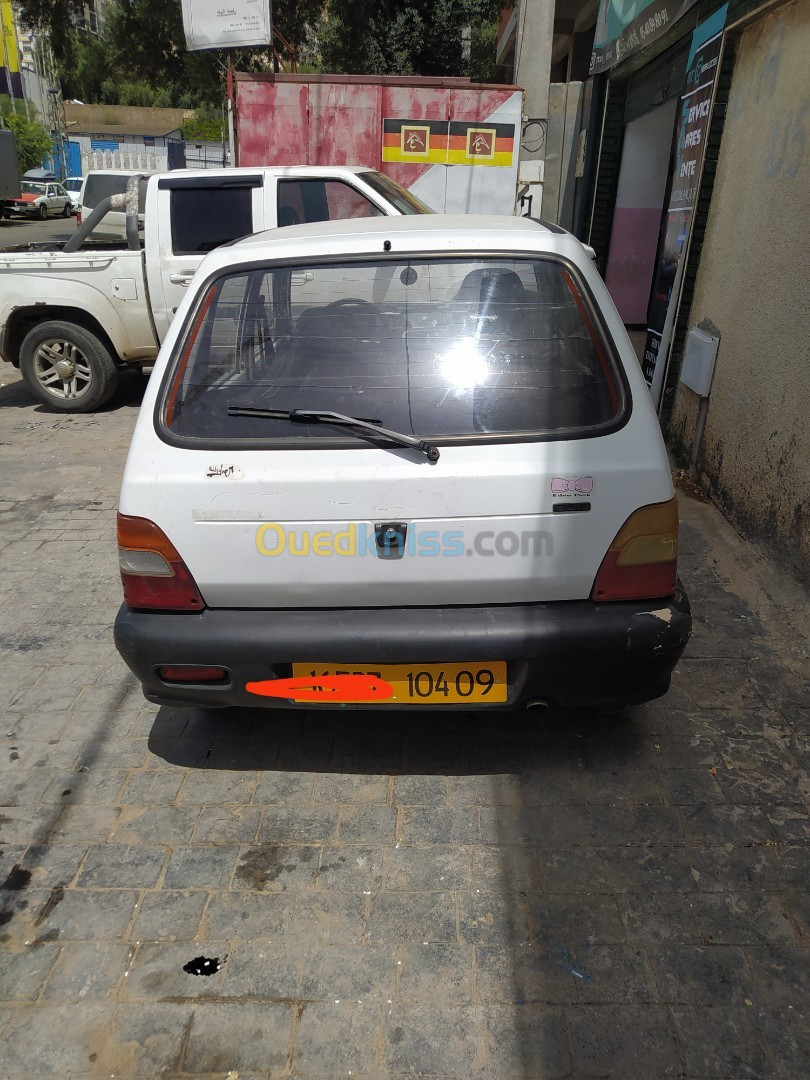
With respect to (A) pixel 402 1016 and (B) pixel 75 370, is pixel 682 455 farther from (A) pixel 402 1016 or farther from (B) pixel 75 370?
(B) pixel 75 370

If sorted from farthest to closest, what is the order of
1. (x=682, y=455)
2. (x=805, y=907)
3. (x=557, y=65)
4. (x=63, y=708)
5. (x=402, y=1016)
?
(x=557, y=65), (x=682, y=455), (x=63, y=708), (x=805, y=907), (x=402, y=1016)

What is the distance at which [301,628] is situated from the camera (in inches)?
103

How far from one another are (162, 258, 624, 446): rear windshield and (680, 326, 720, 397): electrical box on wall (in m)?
3.10

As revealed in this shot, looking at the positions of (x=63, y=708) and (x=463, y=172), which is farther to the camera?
(x=463, y=172)

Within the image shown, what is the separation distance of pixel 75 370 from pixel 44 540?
3174 millimetres

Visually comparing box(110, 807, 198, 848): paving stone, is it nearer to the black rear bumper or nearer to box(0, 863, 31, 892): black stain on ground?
box(0, 863, 31, 892): black stain on ground

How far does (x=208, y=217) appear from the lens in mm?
6883

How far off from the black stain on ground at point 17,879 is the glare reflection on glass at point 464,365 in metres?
2.03

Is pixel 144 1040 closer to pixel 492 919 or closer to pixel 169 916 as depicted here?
pixel 169 916


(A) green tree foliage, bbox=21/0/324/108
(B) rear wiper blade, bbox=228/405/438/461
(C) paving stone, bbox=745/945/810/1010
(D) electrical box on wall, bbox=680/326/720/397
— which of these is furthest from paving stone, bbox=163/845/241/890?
(A) green tree foliage, bbox=21/0/324/108

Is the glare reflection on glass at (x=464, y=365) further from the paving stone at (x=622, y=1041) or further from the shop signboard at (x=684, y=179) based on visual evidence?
the shop signboard at (x=684, y=179)

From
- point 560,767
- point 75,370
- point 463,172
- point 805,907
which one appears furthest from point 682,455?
point 463,172

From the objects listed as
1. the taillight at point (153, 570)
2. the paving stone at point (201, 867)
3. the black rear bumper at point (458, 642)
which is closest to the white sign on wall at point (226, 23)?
the taillight at point (153, 570)

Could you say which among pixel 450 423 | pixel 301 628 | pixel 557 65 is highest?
pixel 557 65
